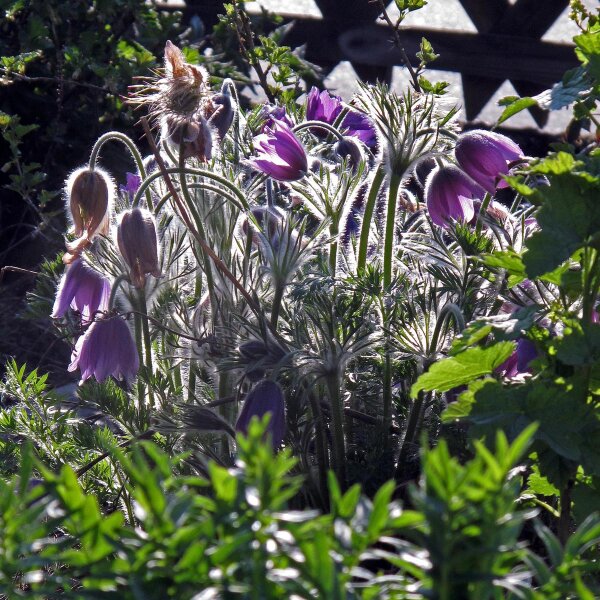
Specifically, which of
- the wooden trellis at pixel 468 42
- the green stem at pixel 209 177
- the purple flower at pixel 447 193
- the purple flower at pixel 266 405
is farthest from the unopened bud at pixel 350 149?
the wooden trellis at pixel 468 42

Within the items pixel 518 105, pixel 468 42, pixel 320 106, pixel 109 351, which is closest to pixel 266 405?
pixel 109 351

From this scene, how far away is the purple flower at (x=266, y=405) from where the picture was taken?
1028 millimetres

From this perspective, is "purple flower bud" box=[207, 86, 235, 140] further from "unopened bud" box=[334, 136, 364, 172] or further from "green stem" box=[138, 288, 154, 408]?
"green stem" box=[138, 288, 154, 408]

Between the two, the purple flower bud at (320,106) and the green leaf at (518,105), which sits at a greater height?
the purple flower bud at (320,106)

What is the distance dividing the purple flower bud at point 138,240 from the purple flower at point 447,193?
375mm

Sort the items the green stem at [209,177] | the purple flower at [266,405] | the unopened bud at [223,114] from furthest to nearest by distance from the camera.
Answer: the unopened bud at [223,114] < the green stem at [209,177] < the purple flower at [266,405]

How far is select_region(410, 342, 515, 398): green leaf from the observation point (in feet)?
2.98

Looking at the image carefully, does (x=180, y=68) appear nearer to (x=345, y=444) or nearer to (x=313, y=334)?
(x=313, y=334)

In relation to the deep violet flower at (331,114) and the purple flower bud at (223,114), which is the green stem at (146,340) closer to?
the purple flower bud at (223,114)

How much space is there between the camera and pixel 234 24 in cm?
189

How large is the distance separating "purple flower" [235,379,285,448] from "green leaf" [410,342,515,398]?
6.6 inches

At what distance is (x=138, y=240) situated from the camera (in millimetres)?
1209

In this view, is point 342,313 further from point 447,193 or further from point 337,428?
point 447,193

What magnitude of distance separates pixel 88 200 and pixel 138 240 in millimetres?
149
